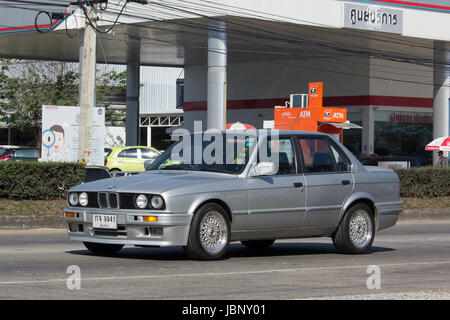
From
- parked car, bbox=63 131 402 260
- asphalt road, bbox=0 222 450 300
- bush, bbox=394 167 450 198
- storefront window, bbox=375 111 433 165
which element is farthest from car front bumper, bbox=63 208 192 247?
storefront window, bbox=375 111 433 165

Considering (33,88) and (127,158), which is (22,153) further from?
(33,88)

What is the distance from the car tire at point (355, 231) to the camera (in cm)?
1162

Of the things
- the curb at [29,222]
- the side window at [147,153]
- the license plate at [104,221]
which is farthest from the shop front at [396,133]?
the license plate at [104,221]

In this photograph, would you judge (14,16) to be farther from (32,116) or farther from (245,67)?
(32,116)

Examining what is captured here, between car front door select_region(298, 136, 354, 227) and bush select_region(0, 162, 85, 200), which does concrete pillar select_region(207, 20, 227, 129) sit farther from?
car front door select_region(298, 136, 354, 227)

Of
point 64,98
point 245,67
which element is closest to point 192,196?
point 245,67

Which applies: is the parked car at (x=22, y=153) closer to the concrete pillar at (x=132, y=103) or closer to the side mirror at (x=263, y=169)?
the concrete pillar at (x=132, y=103)

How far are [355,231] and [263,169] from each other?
2.01 metres

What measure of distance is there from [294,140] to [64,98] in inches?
1644

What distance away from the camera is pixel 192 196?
32.4ft

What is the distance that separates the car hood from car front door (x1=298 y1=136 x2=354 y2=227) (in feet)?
4.44

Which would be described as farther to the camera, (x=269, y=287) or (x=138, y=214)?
(x=138, y=214)

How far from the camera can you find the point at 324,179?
11.5m
